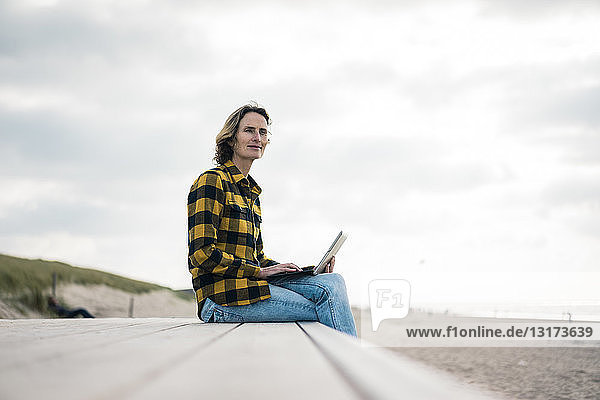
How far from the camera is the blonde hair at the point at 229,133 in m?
3.73

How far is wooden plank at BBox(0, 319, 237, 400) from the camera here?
0.83m

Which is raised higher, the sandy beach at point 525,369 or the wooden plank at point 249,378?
the wooden plank at point 249,378

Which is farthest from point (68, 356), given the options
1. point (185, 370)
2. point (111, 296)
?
point (111, 296)

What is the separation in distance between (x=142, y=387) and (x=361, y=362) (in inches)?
16.1

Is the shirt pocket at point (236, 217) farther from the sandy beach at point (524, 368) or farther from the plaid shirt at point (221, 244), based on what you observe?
the sandy beach at point (524, 368)

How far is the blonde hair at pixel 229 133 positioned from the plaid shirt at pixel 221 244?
283mm

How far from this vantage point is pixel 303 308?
3176 millimetres

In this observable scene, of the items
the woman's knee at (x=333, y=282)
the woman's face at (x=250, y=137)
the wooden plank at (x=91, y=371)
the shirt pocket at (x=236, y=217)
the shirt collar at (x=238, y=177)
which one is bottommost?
the wooden plank at (x=91, y=371)

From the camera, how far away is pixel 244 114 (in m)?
3.75

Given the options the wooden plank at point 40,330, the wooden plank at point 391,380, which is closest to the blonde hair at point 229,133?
the wooden plank at point 40,330

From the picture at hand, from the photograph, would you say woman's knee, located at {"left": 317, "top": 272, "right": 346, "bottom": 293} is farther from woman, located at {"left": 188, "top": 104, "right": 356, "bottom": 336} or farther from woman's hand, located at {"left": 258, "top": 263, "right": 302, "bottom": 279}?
woman's hand, located at {"left": 258, "top": 263, "right": 302, "bottom": 279}

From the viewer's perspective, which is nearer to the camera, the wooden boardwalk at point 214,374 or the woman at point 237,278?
the wooden boardwalk at point 214,374

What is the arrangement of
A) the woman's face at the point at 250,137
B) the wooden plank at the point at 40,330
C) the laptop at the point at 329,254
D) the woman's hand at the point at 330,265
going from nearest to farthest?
the wooden plank at the point at 40,330, the laptop at the point at 329,254, the woman's hand at the point at 330,265, the woman's face at the point at 250,137

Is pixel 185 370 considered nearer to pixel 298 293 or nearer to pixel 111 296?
pixel 298 293
